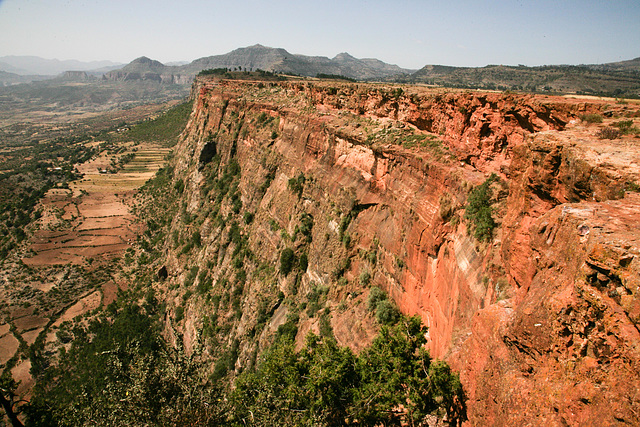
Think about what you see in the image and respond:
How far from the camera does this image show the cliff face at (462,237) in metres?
7.08

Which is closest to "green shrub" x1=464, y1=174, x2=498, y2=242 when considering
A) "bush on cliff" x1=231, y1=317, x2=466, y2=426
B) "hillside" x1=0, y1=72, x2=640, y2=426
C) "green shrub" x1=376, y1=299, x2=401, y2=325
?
"hillside" x1=0, y1=72, x2=640, y2=426

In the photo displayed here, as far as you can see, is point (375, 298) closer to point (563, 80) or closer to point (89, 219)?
point (89, 219)

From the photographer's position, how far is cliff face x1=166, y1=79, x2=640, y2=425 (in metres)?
7.08

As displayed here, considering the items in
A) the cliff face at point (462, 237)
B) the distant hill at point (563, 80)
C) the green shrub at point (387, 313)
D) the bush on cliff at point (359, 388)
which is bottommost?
the green shrub at point (387, 313)

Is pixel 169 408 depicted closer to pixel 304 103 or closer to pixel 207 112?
pixel 304 103

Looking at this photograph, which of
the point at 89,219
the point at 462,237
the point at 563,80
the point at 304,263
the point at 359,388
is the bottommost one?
the point at 89,219

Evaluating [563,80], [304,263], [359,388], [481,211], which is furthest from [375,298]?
[563,80]

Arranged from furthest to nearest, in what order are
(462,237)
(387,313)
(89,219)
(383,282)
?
(89,219) < (383,282) < (387,313) < (462,237)

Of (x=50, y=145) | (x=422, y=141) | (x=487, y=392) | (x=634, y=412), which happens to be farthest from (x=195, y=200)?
(x=50, y=145)

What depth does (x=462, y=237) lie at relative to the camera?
16641 millimetres

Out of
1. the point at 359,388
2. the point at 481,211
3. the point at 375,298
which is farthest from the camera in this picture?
the point at 375,298

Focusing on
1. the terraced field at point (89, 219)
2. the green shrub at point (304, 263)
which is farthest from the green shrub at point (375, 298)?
the terraced field at point (89, 219)

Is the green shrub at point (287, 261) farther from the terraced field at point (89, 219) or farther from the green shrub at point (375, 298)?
the terraced field at point (89, 219)

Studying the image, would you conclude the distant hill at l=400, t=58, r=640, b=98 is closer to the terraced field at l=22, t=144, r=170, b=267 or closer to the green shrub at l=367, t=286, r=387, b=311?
the green shrub at l=367, t=286, r=387, b=311
